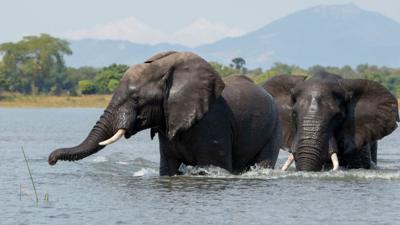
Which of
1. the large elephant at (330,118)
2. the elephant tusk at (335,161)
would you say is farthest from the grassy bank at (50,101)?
the elephant tusk at (335,161)

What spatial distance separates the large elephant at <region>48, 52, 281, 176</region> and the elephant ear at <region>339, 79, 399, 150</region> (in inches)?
83.8

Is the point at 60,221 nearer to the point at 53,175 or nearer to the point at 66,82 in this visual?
the point at 53,175

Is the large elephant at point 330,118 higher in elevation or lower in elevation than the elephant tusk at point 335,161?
higher

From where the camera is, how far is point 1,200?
16.7 meters

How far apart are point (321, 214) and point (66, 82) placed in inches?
5594

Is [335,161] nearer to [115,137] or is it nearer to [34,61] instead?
[115,137]

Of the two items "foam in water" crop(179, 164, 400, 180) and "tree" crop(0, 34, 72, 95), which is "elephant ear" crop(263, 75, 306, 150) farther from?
"tree" crop(0, 34, 72, 95)

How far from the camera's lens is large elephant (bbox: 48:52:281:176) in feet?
56.2

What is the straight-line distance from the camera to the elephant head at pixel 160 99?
17125 millimetres

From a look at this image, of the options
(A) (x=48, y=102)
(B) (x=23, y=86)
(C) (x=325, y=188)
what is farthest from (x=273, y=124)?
(B) (x=23, y=86)

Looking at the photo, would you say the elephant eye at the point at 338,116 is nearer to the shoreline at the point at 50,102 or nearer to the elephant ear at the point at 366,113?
the elephant ear at the point at 366,113

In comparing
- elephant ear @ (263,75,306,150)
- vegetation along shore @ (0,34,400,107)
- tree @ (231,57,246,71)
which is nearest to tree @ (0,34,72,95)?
vegetation along shore @ (0,34,400,107)

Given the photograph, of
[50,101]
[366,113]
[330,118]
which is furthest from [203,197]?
[50,101]

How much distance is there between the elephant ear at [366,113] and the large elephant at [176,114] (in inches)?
83.8
